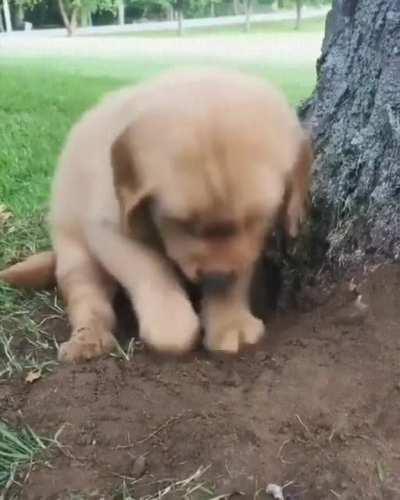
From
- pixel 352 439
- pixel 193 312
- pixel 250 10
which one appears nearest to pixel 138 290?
pixel 193 312

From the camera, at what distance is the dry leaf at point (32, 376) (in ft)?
6.59

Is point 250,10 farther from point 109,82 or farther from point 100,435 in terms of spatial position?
point 100,435

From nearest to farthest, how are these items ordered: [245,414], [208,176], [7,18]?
[245,414] < [208,176] < [7,18]

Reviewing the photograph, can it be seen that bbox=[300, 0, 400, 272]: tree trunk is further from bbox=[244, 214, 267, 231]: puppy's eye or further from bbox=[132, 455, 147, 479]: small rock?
bbox=[132, 455, 147, 479]: small rock

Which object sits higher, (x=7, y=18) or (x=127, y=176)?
(x=127, y=176)

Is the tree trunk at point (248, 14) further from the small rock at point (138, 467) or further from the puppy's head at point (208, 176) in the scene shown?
the small rock at point (138, 467)

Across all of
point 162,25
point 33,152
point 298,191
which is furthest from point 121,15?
point 298,191

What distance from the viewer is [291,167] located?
6.69ft

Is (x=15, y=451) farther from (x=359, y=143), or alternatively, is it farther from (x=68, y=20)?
(x=68, y=20)

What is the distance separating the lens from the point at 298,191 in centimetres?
209

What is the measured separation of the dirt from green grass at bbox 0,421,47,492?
29mm

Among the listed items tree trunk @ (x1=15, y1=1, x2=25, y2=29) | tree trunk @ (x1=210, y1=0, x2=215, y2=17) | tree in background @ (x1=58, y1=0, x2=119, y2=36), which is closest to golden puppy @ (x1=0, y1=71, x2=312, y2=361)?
tree trunk @ (x1=210, y1=0, x2=215, y2=17)

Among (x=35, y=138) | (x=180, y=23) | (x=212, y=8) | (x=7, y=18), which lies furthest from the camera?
(x=7, y=18)

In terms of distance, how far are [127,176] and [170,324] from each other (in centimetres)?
36
